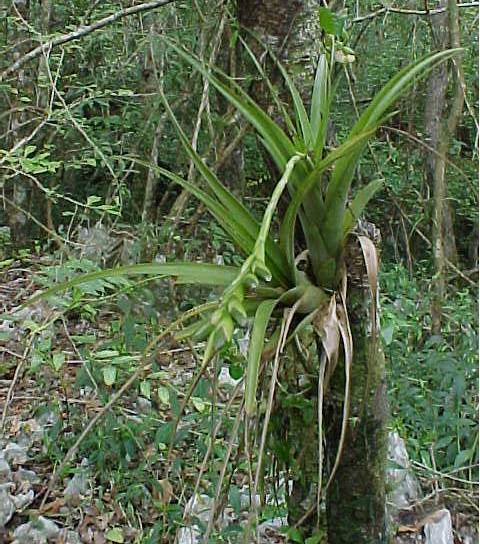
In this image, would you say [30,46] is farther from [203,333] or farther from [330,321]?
[203,333]

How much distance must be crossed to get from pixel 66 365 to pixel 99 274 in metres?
1.38

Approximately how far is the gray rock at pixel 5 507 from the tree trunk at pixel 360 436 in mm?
844

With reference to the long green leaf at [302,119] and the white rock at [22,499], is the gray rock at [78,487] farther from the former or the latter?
the long green leaf at [302,119]

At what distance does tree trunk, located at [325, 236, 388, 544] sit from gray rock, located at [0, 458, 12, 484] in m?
0.94

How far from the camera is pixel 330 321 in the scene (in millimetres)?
955

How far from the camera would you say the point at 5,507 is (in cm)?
170

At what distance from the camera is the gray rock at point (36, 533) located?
1.64 metres

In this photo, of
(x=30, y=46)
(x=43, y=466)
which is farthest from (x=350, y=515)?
(x=30, y=46)

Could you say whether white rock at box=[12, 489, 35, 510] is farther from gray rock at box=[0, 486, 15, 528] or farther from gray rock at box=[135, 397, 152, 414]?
gray rock at box=[135, 397, 152, 414]

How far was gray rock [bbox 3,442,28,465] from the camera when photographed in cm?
190

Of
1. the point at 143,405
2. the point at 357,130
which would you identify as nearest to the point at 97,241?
the point at 143,405

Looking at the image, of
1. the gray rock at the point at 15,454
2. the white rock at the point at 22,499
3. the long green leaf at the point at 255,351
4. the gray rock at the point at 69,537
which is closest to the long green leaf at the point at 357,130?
the long green leaf at the point at 255,351

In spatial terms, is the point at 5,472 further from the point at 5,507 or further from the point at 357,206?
the point at 357,206

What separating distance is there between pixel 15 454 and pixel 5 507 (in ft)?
0.73
